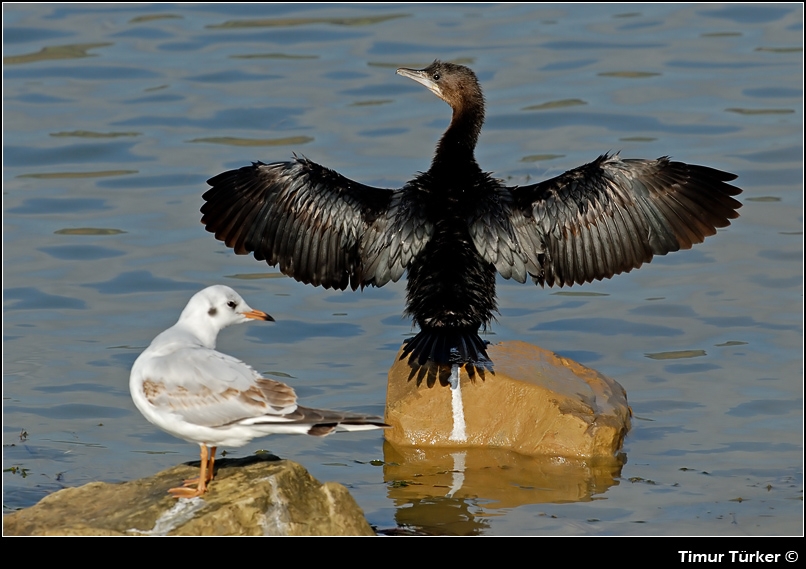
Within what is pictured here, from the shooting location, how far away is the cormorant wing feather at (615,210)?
819 cm

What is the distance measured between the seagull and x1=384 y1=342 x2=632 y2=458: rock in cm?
226

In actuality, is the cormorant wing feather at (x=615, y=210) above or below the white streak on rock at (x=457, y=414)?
above

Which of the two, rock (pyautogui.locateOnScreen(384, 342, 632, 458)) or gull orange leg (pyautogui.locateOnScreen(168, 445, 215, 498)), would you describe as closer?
gull orange leg (pyautogui.locateOnScreen(168, 445, 215, 498))

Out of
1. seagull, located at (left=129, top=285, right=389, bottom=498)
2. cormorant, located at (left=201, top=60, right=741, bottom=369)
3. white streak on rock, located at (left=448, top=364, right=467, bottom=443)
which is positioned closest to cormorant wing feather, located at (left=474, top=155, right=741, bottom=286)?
cormorant, located at (left=201, top=60, right=741, bottom=369)

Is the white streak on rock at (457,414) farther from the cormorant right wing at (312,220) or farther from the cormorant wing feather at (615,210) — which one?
the cormorant wing feather at (615,210)

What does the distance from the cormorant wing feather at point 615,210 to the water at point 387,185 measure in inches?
45.9

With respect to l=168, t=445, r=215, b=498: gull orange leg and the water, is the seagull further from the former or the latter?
the water

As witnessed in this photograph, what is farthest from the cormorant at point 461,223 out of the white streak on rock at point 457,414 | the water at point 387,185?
the water at point 387,185

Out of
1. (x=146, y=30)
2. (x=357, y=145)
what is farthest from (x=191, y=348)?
(x=146, y=30)

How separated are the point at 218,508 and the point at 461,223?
10.1ft

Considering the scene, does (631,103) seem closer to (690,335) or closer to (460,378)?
(690,335)

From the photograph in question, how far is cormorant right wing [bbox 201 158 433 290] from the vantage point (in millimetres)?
8156

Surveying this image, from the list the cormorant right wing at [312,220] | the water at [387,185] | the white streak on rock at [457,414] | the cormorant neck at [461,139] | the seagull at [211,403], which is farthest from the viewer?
the cormorant neck at [461,139]

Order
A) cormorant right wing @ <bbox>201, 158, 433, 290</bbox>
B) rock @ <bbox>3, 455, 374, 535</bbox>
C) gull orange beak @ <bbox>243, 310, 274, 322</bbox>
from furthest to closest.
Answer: cormorant right wing @ <bbox>201, 158, 433, 290</bbox>
gull orange beak @ <bbox>243, 310, 274, 322</bbox>
rock @ <bbox>3, 455, 374, 535</bbox>
